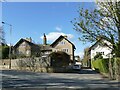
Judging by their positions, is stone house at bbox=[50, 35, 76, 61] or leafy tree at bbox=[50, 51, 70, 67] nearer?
leafy tree at bbox=[50, 51, 70, 67]

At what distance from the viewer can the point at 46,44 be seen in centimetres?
8688

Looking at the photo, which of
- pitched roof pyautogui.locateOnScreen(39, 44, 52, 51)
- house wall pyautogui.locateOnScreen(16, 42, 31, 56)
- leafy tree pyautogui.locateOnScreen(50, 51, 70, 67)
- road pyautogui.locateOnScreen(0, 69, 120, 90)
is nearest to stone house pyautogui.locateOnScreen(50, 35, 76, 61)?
pitched roof pyautogui.locateOnScreen(39, 44, 52, 51)

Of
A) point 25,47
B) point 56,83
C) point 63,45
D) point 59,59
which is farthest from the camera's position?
point 25,47

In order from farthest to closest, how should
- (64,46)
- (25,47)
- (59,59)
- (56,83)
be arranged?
(25,47)
(64,46)
(59,59)
(56,83)

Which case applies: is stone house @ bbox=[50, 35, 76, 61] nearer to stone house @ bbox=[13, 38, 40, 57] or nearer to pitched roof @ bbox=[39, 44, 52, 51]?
pitched roof @ bbox=[39, 44, 52, 51]

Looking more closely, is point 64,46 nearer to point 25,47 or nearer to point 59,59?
point 25,47

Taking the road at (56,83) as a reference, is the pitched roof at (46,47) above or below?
above

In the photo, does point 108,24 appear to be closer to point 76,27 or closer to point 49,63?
point 76,27

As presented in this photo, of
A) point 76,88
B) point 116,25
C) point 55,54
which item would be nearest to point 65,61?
point 55,54

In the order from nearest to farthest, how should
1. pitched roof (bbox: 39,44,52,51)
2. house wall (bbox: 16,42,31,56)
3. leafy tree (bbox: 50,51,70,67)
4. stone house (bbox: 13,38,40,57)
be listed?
leafy tree (bbox: 50,51,70,67) < pitched roof (bbox: 39,44,52,51) < stone house (bbox: 13,38,40,57) < house wall (bbox: 16,42,31,56)

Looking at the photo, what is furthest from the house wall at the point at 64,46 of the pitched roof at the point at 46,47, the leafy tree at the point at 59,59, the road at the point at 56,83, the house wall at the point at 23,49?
the road at the point at 56,83

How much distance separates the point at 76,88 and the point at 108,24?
38.4 ft

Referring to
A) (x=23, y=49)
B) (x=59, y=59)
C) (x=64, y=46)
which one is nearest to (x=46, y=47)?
(x=64, y=46)

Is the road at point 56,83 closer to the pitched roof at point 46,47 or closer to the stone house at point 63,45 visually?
the stone house at point 63,45
